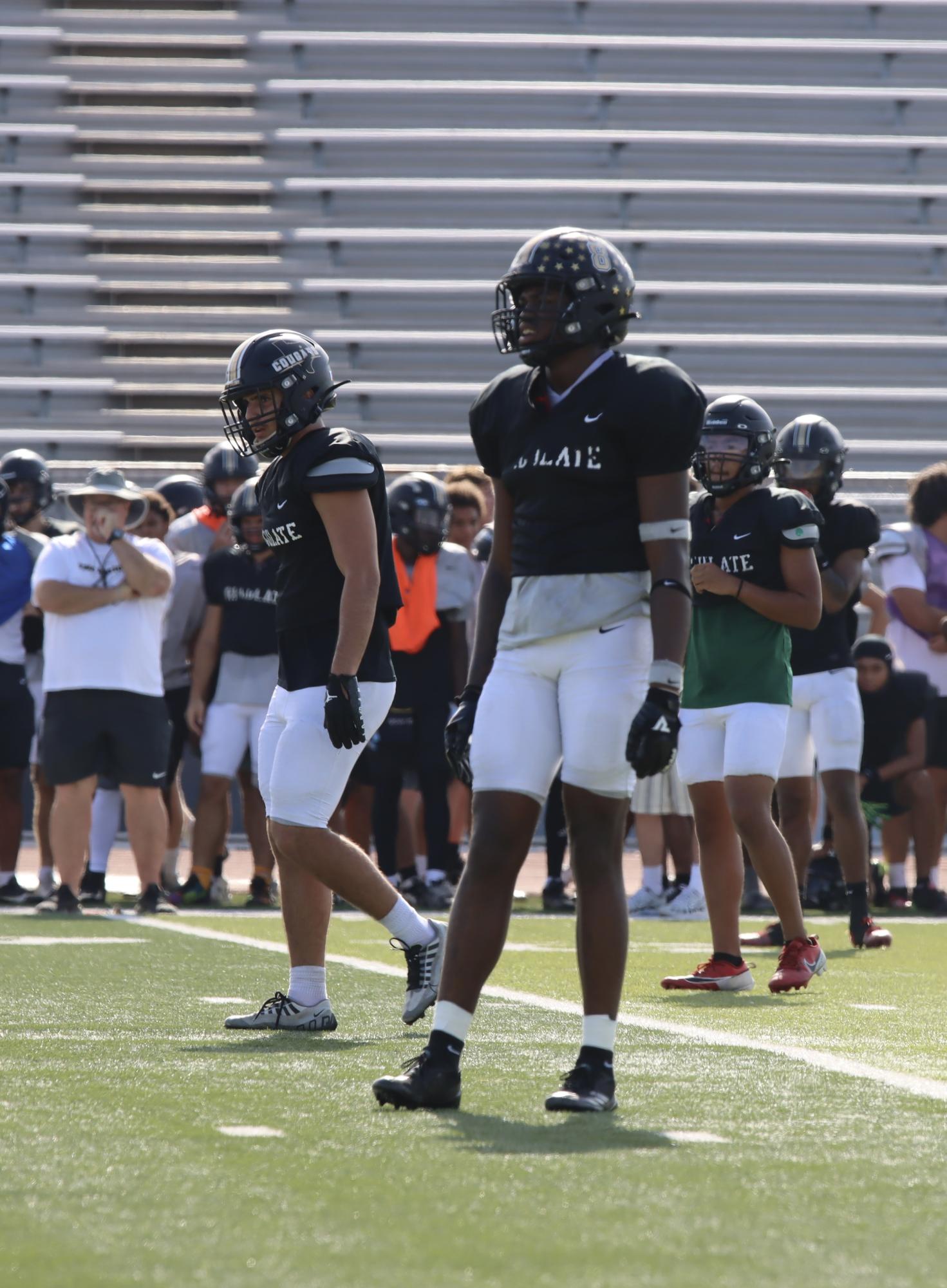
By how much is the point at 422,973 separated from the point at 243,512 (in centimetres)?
444

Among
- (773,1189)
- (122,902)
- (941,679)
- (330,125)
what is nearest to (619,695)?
(773,1189)

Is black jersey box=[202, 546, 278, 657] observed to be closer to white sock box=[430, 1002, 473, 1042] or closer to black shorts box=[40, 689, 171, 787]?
black shorts box=[40, 689, 171, 787]

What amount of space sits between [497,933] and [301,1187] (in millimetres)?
927

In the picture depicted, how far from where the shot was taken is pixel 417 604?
29.7 feet

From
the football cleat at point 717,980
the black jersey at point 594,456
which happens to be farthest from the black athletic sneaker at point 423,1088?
the football cleat at point 717,980

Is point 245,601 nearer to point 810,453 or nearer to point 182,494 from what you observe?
point 182,494

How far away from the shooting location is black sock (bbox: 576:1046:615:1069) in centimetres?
336

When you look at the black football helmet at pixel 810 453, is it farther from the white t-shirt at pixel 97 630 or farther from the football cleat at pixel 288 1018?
the football cleat at pixel 288 1018

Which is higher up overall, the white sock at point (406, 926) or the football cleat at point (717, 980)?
the white sock at point (406, 926)

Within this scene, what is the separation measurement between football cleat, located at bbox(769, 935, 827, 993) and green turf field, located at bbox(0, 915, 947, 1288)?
13 cm

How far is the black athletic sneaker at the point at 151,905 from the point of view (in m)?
7.98

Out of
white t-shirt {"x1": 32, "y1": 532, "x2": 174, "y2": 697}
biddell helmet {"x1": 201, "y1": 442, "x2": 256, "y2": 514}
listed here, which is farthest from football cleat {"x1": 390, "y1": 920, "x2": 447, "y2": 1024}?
biddell helmet {"x1": 201, "y1": 442, "x2": 256, "y2": 514}

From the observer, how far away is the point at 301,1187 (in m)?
2.60

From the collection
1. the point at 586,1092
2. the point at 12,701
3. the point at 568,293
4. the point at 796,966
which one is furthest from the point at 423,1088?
the point at 12,701
